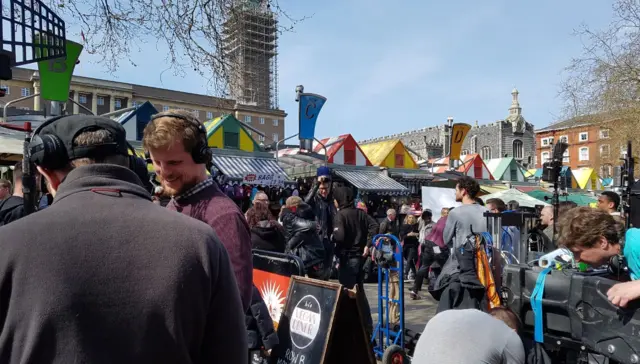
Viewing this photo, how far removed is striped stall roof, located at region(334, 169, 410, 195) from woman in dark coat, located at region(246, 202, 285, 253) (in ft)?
32.4

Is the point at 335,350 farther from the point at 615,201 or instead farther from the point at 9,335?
the point at 615,201

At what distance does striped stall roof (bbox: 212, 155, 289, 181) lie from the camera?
12523 mm

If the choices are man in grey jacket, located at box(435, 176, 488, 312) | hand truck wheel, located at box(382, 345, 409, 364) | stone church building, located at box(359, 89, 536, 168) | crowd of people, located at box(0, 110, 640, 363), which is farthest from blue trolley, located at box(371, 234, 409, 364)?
stone church building, located at box(359, 89, 536, 168)

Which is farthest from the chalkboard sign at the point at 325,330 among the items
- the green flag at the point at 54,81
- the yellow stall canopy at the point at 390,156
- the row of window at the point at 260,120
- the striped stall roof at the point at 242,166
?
the row of window at the point at 260,120

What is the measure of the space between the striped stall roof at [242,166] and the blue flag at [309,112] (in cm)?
123

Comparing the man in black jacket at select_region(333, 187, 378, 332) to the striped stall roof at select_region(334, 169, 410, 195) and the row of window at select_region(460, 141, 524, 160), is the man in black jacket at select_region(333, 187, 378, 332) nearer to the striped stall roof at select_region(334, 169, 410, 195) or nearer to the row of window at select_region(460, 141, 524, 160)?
the striped stall roof at select_region(334, 169, 410, 195)

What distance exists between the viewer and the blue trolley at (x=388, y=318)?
5.18m

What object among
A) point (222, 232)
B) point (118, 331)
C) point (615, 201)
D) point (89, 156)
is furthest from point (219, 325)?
point (615, 201)

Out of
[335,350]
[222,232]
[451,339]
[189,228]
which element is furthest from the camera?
[335,350]

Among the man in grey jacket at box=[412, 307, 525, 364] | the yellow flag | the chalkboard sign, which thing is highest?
the yellow flag

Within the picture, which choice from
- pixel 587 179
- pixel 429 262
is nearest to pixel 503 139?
pixel 587 179

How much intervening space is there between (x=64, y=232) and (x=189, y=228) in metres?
0.29

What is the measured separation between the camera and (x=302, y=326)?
4172mm

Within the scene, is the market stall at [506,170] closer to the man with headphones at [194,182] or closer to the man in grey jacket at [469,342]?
the man in grey jacket at [469,342]
